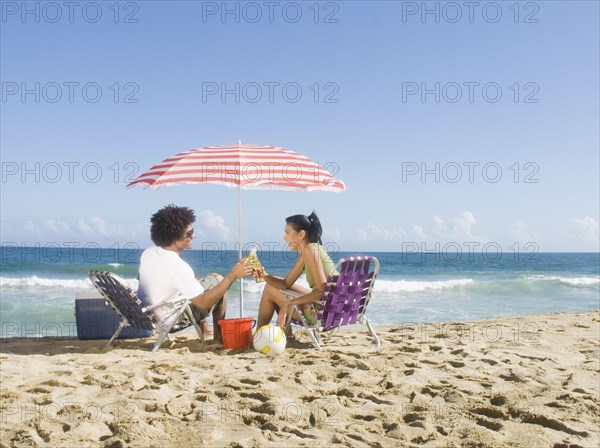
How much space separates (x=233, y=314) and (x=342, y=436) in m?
7.40

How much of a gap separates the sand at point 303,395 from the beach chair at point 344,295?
0.26 meters

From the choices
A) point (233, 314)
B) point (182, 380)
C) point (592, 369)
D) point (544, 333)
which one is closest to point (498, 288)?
point (233, 314)

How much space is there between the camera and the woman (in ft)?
17.6

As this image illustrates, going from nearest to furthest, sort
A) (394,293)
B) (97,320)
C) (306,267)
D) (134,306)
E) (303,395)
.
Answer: (303,395), (134,306), (306,267), (97,320), (394,293)

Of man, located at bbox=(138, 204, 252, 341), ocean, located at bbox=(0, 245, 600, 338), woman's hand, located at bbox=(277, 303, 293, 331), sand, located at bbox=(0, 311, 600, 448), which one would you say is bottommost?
ocean, located at bbox=(0, 245, 600, 338)

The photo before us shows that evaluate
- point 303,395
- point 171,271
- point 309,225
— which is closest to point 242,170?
point 309,225

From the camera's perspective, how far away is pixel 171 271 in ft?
17.5

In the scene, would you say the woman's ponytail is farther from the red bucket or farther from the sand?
the sand

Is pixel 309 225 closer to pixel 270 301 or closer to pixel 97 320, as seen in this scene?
pixel 270 301

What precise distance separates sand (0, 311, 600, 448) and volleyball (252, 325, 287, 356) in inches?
4.1

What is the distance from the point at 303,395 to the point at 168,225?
7.14ft

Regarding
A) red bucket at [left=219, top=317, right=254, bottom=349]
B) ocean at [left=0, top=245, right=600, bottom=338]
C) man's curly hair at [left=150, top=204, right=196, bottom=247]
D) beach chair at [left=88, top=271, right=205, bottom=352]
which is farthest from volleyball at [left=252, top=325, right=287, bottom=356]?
ocean at [left=0, top=245, right=600, bottom=338]

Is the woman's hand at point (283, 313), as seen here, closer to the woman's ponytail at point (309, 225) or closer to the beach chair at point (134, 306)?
the woman's ponytail at point (309, 225)

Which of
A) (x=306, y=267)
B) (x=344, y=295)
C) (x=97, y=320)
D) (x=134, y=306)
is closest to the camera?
(x=134, y=306)
